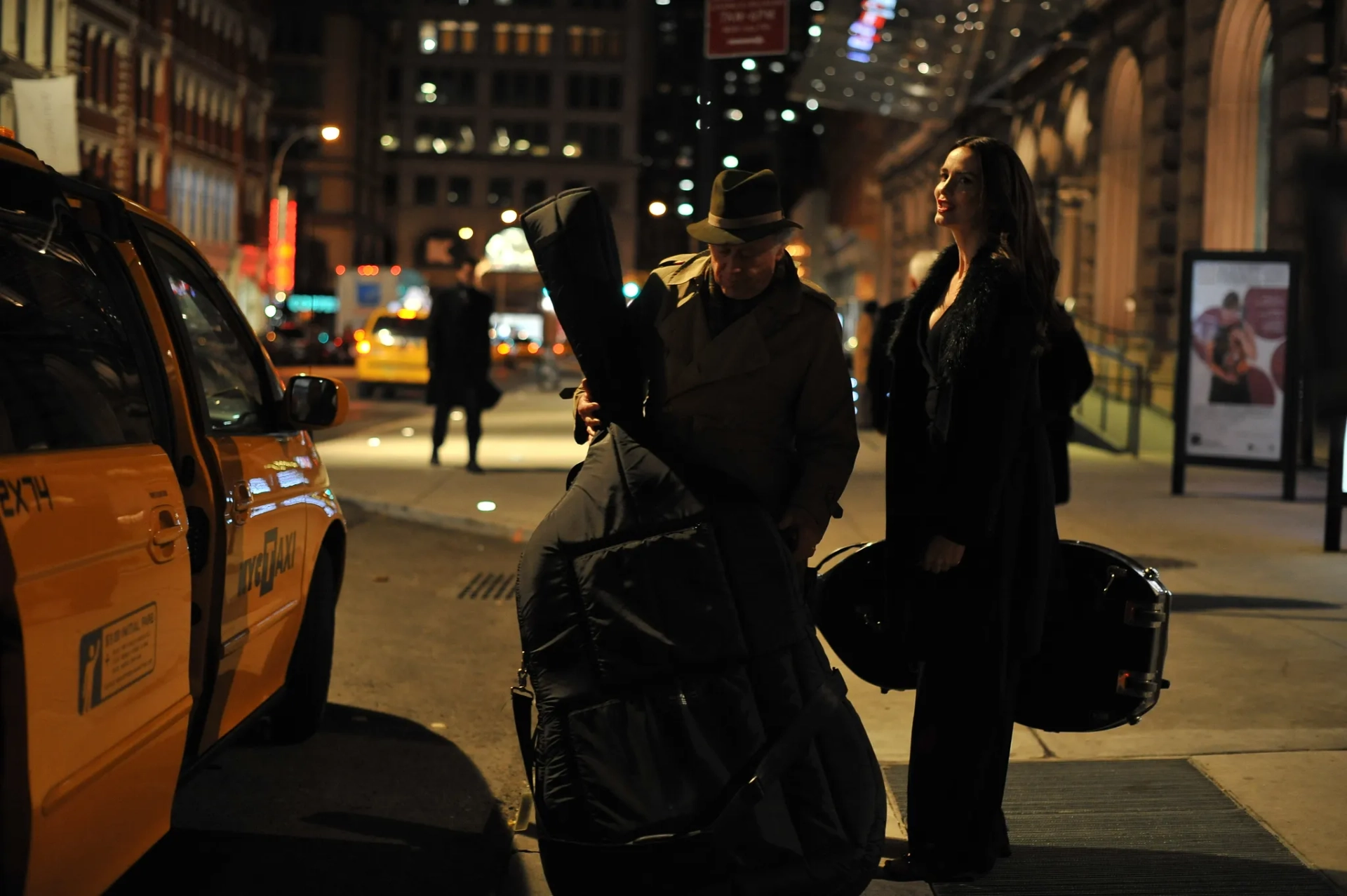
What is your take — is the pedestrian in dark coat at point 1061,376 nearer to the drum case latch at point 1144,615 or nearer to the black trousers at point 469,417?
the drum case latch at point 1144,615

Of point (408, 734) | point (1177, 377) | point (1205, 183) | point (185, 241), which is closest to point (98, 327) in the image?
point (185, 241)

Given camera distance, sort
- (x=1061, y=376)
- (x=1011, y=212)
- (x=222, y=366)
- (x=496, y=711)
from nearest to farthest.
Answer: (x=1011, y=212)
(x=1061, y=376)
(x=222, y=366)
(x=496, y=711)

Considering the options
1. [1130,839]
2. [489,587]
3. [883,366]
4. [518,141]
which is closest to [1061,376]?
[883,366]

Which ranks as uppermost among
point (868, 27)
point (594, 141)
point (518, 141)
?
point (594, 141)

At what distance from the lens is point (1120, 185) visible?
25.8m

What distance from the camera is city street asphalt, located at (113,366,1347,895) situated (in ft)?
15.3

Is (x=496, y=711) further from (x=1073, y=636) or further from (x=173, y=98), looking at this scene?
(x=173, y=98)

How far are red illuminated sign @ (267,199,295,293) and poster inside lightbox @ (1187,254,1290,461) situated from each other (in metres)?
55.9

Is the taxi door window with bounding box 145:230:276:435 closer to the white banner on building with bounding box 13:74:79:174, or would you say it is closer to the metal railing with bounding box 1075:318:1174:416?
the white banner on building with bounding box 13:74:79:174

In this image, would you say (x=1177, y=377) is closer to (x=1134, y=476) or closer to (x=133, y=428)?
(x=1134, y=476)

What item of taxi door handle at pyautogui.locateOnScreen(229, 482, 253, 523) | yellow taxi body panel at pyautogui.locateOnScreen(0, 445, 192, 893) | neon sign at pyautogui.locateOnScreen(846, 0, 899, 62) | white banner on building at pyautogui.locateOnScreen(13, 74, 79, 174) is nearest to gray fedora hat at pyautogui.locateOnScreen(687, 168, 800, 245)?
yellow taxi body panel at pyautogui.locateOnScreen(0, 445, 192, 893)

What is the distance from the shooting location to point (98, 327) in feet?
13.3

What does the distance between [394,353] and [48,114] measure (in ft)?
49.2

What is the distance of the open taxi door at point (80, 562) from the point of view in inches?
114
